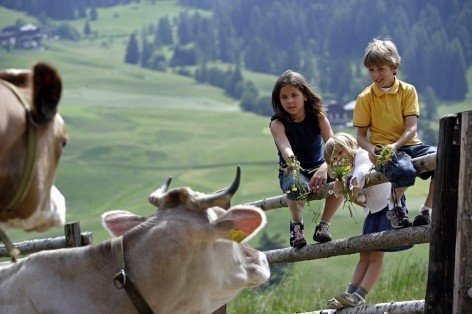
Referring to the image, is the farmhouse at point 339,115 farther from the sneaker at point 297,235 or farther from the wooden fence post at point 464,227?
the wooden fence post at point 464,227

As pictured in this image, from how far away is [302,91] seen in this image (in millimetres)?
7832

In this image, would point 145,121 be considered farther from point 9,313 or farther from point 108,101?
point 9,313

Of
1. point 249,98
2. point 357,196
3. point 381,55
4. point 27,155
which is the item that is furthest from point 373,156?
point 249,98

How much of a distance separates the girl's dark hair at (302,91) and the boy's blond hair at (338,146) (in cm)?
60

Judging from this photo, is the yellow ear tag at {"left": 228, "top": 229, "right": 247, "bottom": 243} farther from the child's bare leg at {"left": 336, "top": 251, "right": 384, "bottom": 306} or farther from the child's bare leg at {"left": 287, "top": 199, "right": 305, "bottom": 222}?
the child's bare leg at {"left": 287, "top": 199, "right": 305, "bottom": 222}

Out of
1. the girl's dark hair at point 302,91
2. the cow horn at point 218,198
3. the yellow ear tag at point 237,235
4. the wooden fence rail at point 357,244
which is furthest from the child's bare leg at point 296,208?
the cow horn at point 218,198

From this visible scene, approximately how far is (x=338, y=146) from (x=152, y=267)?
6.45 feet

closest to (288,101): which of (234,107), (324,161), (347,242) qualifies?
(324,161)

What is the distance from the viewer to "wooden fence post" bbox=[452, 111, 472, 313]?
5.44 m

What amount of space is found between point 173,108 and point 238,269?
18242 cm

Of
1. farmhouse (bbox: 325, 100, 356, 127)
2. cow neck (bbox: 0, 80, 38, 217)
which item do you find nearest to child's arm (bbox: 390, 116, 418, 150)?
cow neck (bbox: 0, 80, 38, 217)

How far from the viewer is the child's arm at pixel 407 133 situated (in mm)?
6843

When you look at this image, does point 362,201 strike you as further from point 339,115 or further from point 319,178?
point 339,115

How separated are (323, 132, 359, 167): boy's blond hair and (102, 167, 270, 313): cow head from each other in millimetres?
1442
